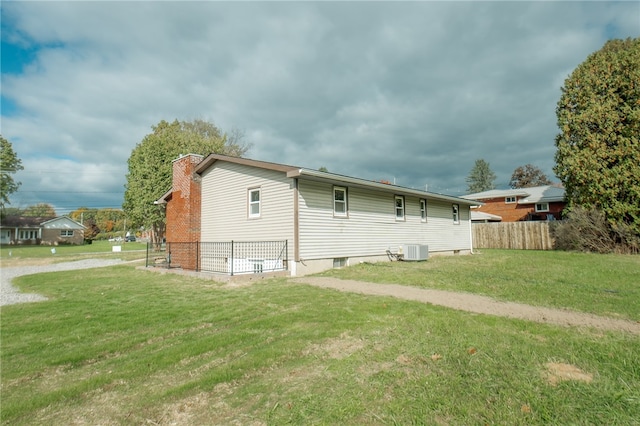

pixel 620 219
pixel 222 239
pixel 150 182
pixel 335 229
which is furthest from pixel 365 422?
pixel 150 182

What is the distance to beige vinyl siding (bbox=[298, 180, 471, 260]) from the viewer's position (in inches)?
458

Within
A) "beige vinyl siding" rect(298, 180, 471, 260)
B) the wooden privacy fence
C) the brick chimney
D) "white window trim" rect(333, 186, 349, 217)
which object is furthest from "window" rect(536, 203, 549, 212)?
the brick chimney

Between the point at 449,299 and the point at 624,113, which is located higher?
the point at 624,113

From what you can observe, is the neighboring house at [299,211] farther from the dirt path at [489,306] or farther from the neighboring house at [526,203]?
the neighboring house at [526,203]

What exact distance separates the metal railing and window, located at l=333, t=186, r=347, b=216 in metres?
2.51

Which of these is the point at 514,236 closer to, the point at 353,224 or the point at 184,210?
the point at 353,224

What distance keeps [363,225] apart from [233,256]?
17.4 feet

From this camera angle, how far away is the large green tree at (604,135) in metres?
18.0

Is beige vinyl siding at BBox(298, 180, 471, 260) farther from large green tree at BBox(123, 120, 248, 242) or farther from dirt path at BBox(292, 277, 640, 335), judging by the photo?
large green tree at BBox(123, 120, 248, 242)

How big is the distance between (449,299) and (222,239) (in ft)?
33.6

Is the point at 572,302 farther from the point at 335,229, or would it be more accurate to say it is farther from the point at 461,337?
the point at 335,229

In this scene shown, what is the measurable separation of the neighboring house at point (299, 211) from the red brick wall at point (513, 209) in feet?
62.8

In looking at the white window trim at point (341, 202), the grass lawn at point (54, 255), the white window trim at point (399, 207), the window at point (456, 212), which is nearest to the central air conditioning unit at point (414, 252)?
the white window trim at point (399, 207)

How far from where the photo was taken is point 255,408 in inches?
110
